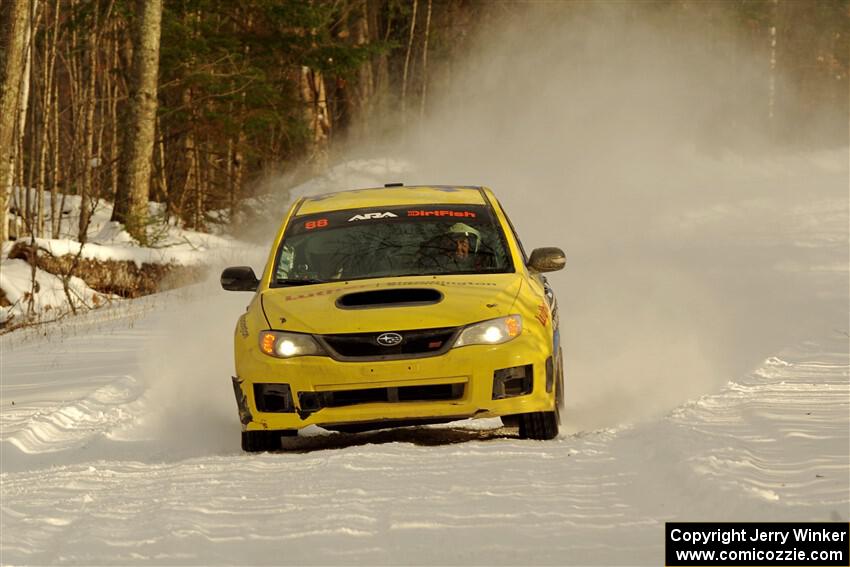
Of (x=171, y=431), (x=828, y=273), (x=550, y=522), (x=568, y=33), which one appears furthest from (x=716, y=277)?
(x=568, y=33)

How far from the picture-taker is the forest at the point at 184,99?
20703 millimetres

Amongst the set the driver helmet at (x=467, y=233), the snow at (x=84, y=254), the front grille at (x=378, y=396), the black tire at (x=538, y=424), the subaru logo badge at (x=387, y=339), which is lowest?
the snow at (x=84, y=254)

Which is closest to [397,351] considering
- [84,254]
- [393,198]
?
[393,198]

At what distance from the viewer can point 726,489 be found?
6488 mm

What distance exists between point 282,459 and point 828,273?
47.6ft

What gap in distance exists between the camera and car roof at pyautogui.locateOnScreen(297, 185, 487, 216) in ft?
33.6

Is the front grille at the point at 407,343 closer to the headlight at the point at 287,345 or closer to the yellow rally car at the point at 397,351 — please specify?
the yellow rally car at the point at 397,351

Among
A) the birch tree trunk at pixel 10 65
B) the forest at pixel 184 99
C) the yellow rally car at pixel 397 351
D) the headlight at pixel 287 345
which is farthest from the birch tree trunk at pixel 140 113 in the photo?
the headlight at pixel 287 345

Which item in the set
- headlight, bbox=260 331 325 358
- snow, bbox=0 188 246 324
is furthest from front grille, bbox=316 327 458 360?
snow, bbox=0 188 246 324

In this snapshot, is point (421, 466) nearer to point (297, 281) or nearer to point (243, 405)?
point (243, 405)

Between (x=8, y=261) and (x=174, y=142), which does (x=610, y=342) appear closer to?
(x=8, y=261)

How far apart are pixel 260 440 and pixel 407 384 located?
1053mm

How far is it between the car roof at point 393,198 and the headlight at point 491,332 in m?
1.80

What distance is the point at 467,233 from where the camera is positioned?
386 inches
